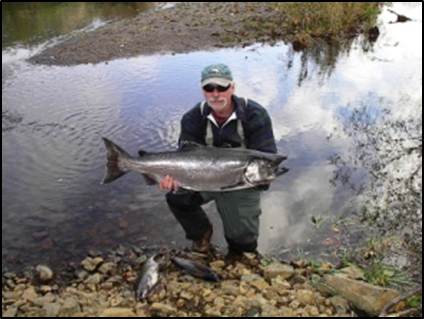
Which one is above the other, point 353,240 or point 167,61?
point 167,61

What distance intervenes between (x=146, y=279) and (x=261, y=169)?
1.67 meters

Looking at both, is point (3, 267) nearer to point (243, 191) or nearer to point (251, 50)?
point (243, 191)

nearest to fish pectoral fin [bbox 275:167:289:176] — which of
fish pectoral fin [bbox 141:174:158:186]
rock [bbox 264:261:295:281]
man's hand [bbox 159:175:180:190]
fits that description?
man's hand [bbox 159:175:180:190]

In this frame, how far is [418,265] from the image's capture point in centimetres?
510

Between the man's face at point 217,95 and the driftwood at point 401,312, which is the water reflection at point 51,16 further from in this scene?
the driftwood at point 401,312

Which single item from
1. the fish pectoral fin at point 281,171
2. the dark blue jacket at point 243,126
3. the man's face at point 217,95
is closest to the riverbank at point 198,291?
the fish pectoral fin at point 281,171

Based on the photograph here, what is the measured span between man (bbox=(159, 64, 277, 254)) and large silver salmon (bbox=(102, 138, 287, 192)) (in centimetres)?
→ 16

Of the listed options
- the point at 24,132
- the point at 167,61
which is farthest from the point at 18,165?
the point at 167,61

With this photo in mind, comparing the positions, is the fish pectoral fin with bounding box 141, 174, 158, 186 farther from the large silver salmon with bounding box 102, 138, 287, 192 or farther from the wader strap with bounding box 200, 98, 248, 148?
the wader strap with bounding box 200, 98, 248, 148

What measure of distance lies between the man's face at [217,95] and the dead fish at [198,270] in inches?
67.1

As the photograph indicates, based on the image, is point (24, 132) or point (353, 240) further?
point (24, 132)

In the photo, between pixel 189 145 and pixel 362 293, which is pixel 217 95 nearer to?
pixel 189 145

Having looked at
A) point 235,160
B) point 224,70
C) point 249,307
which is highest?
point 224,70

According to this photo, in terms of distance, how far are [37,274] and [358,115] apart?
677cm
